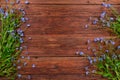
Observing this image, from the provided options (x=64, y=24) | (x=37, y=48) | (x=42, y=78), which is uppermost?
(x=64, y=24)

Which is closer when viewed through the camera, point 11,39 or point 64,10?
point 11,39

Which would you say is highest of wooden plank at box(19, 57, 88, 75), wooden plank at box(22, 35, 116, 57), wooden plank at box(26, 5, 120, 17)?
wooden plank at box(26, 5, 120, 17)

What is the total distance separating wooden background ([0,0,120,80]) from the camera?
2.61m

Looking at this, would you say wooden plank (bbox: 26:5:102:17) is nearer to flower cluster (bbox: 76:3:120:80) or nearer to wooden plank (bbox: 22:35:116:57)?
flower cluster (bbox: 76:3:120:80)

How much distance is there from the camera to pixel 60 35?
8.89ft

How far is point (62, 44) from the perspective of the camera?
2686 mm

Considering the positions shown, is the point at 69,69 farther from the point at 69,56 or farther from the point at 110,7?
the point at 110,7

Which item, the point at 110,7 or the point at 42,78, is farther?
the point at 110,7

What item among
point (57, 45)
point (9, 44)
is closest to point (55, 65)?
point (57, 45)

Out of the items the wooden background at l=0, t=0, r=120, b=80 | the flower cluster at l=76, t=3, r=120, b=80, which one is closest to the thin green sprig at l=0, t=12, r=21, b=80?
the wooden background at l=0, t=0, r=120, b=80

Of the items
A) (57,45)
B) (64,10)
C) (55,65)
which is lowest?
(55,65)

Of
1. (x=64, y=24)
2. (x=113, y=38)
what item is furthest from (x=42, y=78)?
(x=113, y=38)

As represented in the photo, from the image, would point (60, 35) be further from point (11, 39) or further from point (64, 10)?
point (11, 39)

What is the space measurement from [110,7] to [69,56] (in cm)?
59
